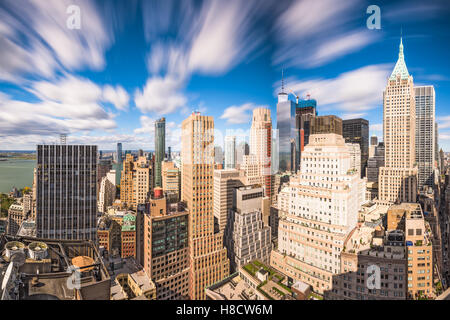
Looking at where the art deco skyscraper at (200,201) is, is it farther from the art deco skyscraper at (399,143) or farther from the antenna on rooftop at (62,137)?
the art deco skyscraper at (399,143)

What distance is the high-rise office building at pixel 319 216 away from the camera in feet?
37.2

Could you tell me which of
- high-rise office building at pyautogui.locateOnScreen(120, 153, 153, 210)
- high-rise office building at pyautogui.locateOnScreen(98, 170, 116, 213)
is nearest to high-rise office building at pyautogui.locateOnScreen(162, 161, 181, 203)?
high-rise office building at pyautogui.locateOnScreen(120, 153, 153, 210)

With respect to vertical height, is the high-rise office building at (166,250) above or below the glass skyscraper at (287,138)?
below

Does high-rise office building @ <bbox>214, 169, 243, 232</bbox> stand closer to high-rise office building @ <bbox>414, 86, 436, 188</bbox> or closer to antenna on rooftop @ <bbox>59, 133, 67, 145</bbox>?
antenna on rooftop @ <bbox>59, 133, 67, 145</bbox>

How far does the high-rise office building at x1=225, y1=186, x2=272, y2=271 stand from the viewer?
19.4 meters

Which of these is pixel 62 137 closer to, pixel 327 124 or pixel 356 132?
pixel 327 124

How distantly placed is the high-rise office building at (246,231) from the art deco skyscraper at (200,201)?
101 inches

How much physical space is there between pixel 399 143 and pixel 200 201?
24289mm

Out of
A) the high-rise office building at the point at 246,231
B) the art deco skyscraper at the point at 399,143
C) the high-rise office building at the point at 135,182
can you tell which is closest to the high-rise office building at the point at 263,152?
the high-rise office building at the point at 246,231

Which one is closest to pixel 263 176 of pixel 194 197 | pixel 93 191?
pixel 194 197

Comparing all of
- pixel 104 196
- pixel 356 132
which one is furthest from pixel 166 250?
pixel 356 132

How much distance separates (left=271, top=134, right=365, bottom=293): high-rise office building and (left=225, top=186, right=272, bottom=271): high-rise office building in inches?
240

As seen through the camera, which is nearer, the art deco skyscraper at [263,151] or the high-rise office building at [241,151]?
the art deco skyscraper at [263,151]
